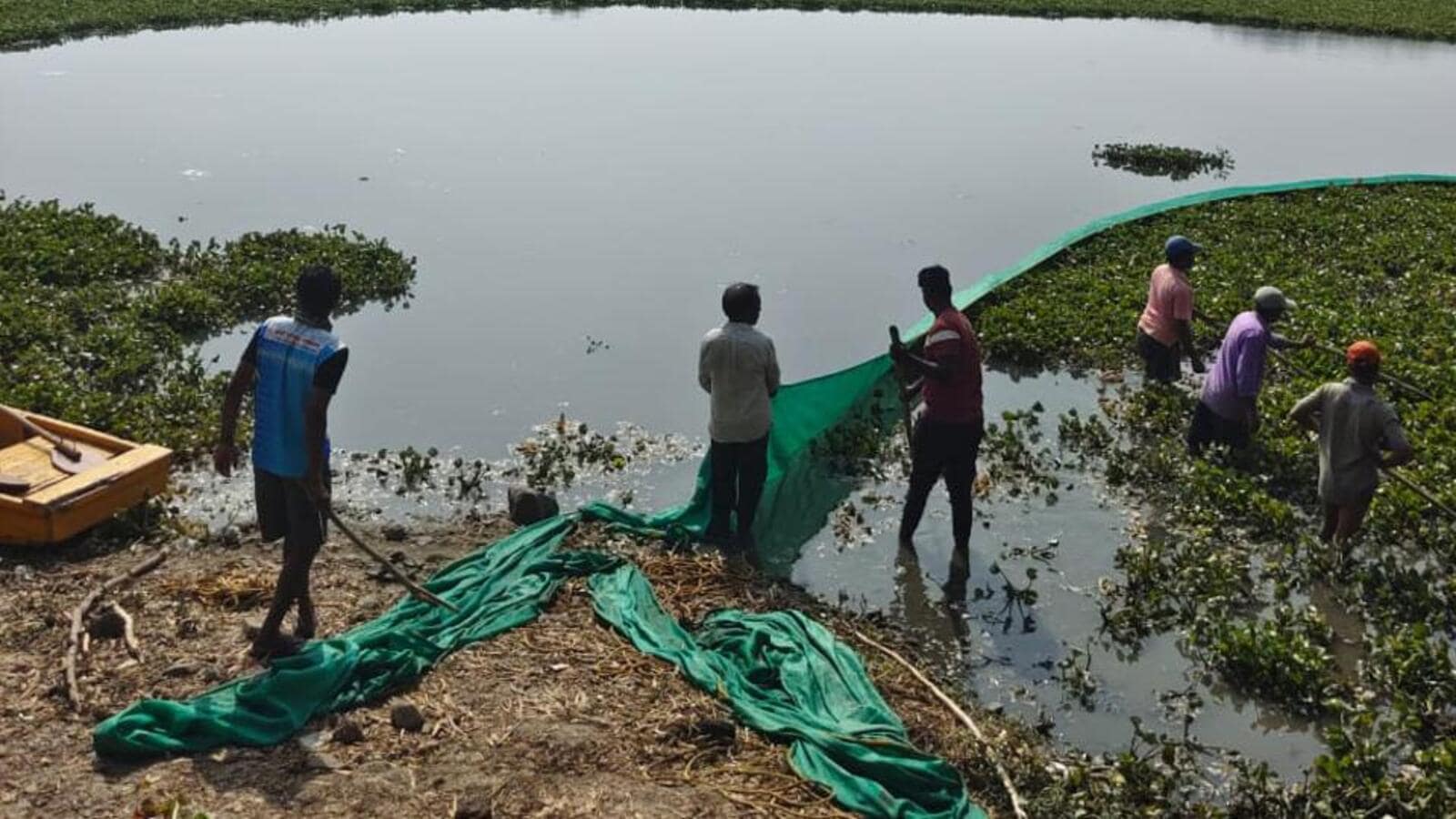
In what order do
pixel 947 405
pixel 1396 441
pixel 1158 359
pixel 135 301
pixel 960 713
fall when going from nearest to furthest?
1. pixel 960 713
2. pixel 1396 441
3. pixel 947 405
4. pixel 1158 359
5. pixel 135 301

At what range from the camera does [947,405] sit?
27.4ft

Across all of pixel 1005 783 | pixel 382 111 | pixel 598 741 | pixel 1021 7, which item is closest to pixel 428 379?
pixel 598 741

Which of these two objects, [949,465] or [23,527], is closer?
[23,527]

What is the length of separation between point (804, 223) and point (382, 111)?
10333 mm

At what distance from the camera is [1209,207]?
18312 mm

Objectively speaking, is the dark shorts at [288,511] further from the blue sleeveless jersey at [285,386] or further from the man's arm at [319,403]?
the man's arm at [319,403]

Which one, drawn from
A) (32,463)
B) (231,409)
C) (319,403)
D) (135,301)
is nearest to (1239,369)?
(319,403)

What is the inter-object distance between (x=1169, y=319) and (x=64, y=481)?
328 inches

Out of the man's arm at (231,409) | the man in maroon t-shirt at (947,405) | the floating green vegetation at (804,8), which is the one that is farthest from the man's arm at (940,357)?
the floating green vegetation at (804,8)

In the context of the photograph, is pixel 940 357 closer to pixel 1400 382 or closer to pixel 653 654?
pixel 653 654

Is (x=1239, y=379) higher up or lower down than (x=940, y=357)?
lower down

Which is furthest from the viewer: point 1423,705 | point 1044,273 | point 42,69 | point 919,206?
point 42,69

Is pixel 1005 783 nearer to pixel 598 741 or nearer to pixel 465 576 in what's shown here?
pixel 598 741

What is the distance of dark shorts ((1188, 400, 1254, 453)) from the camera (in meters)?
10.0
